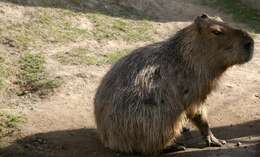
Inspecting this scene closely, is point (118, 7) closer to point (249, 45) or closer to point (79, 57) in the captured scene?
point (79, 57)

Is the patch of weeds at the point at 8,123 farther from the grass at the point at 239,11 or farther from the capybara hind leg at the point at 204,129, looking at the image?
the grass at the point at 239,11

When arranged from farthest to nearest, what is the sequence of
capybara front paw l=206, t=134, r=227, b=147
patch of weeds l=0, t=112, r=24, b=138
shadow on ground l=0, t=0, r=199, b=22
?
shadow on ground l=0, t=0, r=199, b=22
patch of weeds l=0, t=112, r=24, b=138
capybara front paw l=206, t=134, r=227, b=147

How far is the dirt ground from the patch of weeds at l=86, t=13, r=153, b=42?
0.74ft

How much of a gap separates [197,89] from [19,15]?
404cm

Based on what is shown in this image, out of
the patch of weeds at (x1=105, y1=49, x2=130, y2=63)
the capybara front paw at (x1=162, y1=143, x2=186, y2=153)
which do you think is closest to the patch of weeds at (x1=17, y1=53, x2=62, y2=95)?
the patch of weeds at (x1=105, y1=49, x2=130, y2=63)

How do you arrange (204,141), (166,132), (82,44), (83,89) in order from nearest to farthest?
1. (166,132)
2. (204,141)
3. (83,89)
4. (82,44)

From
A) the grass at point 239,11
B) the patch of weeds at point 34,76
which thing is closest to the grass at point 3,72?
the patch of weeds at point 34,76

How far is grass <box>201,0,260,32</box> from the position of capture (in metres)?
11.0

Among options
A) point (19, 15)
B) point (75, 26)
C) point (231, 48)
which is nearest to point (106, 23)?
point (75, 26)

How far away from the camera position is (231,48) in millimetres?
5922

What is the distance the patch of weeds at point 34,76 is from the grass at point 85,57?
343 mm

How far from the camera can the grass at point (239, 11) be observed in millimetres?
11000

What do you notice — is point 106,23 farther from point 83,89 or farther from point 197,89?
point 197,89

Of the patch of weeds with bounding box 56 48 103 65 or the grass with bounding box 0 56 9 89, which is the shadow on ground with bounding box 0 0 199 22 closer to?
the patch of weeds with bounding box 56 48 103 65
